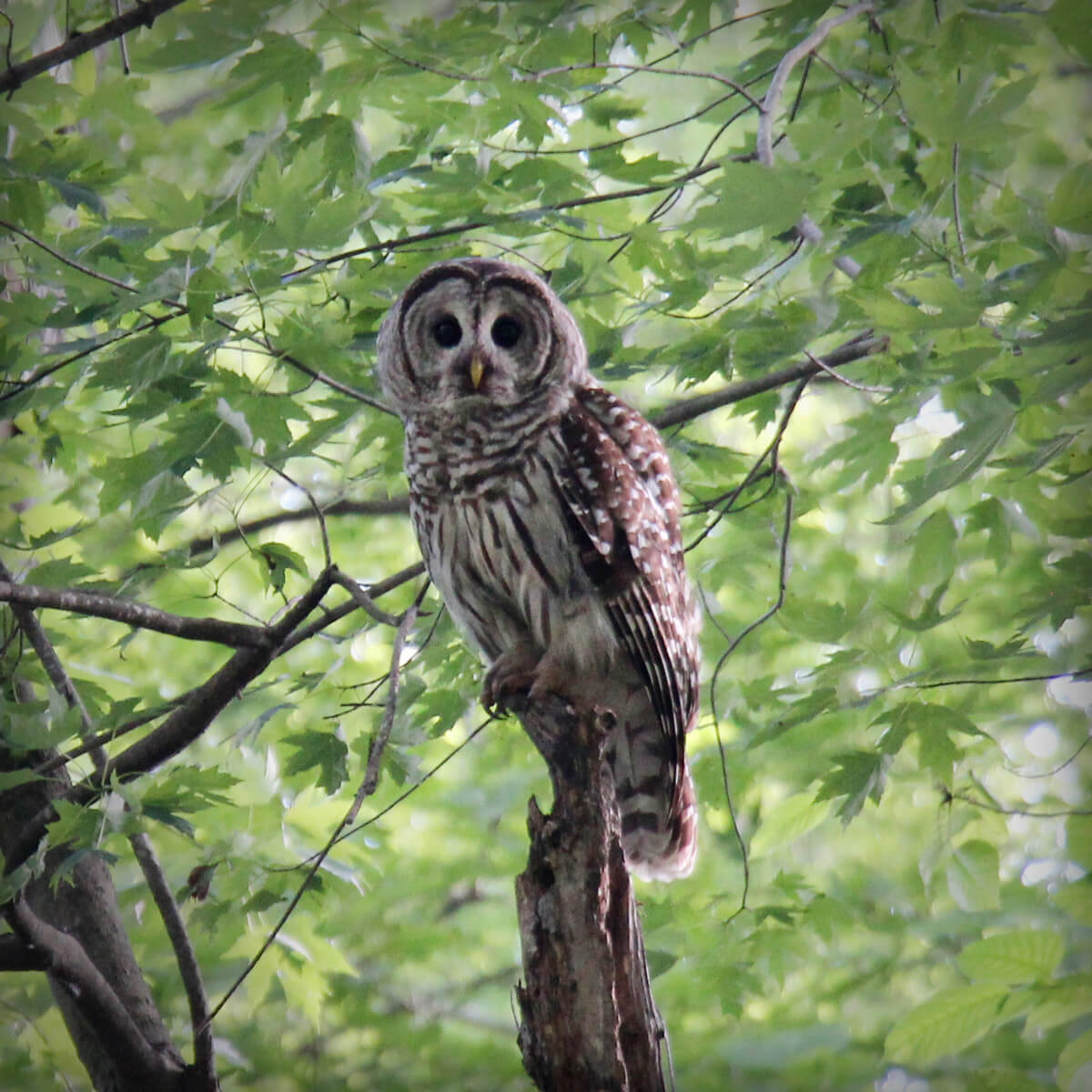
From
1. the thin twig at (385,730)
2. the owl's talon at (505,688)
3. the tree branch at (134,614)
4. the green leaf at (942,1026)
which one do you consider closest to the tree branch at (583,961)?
the thin twig at (385,730)

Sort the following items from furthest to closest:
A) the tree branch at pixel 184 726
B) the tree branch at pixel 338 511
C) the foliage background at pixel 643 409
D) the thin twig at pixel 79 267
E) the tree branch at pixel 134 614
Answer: the tree branch at pixel 338 511 < the tree branch at pixel 184 726 < the tree branch at pixel 134 614 < the thin twig at pixel 79 267 < the foliage background at pixel 643 409

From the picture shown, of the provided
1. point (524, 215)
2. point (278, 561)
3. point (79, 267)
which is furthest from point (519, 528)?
point (79, 267)

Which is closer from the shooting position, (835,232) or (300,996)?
(835,232)

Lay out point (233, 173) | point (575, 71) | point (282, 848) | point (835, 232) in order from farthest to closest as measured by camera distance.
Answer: point (282, 848) → point (575, 71) → point (233, 173) → point (835, 232)

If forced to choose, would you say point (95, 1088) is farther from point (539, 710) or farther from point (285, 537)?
point (285, 537)

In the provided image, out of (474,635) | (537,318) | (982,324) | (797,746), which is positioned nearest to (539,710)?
(474,635)

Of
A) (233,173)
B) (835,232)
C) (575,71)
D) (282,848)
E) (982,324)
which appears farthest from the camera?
(282,848)

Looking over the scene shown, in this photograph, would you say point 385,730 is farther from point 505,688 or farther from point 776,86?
point 776,86

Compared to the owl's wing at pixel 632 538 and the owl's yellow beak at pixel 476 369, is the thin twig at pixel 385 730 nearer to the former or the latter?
the owl's wing at pixel 632 538

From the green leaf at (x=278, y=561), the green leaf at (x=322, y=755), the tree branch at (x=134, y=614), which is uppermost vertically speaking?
the green leaf at (x=278, y=561)

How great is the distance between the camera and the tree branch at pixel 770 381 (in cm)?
345

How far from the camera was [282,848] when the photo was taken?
3871mm

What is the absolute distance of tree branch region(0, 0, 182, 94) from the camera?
3139mm

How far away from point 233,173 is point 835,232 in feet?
5.45
